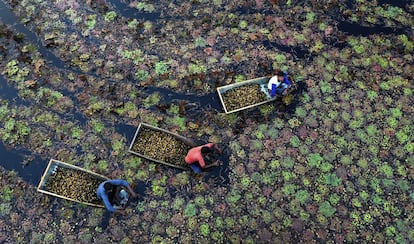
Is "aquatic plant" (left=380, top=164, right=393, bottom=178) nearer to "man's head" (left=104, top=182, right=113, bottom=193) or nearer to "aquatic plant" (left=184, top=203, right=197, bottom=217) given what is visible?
"aquatic plant" (left=184, top=203, right=197, bottom=217)

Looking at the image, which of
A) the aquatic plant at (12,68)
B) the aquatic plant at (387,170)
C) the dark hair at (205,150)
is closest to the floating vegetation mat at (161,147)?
the dark hair at (205,150)

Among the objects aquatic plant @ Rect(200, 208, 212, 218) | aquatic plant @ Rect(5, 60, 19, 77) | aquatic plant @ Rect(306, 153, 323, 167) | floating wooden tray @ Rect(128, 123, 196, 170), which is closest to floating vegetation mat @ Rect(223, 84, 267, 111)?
floating wooden tray @ Rect(128, 123, 196, 170)

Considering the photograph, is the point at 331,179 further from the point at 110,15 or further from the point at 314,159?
the point at 110,15

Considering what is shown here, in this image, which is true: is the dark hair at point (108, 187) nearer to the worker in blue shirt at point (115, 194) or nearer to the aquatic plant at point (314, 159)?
the worker in blue shirt at point (115, 194)

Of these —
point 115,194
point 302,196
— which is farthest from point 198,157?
point 302,196

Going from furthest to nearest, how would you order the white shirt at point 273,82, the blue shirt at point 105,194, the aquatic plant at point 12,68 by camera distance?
the aquatic plant at point 12,68 → the white shirt at point 273,82 → the blue shirt at point 105,194

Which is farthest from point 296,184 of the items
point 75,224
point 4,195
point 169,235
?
point 4,195
